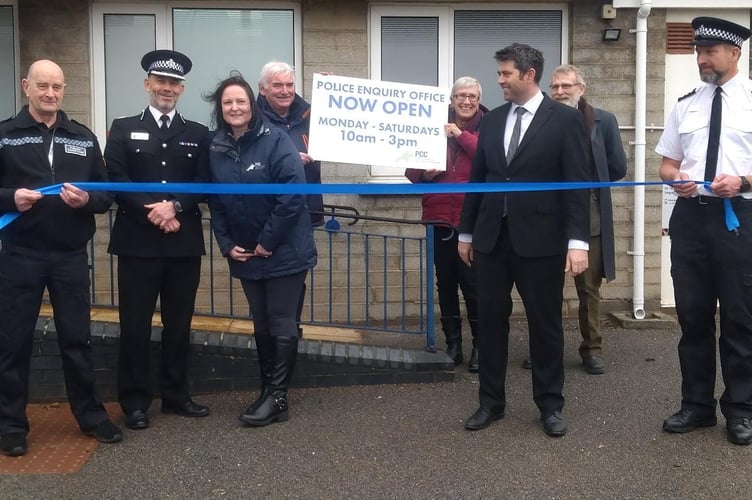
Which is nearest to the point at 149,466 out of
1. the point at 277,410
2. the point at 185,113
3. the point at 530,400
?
the point at 277,410

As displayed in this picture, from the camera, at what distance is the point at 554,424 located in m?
4.51

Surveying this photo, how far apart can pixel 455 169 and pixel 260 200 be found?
153cm

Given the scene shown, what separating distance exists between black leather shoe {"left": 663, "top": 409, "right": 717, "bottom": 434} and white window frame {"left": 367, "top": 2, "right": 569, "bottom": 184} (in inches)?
136

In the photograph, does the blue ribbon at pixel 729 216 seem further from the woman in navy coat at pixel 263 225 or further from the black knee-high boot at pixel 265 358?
the black knee-high boot at pixel 265 358

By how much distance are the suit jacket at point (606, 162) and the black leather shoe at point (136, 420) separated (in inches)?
125

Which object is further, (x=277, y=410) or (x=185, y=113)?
A: (x=185, y=113)

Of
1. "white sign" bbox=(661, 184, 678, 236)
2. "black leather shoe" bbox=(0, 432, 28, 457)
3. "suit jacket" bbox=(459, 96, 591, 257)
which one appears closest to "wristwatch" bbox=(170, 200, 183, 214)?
"black leather shoe" bbox=(0, 432, 28, 457)

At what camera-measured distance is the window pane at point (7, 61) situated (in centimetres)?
692

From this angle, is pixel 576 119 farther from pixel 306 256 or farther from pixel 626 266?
pixel 626 266

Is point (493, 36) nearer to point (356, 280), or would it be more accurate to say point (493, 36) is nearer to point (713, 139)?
point (356, 280)

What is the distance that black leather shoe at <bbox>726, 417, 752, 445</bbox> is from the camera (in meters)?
4.30

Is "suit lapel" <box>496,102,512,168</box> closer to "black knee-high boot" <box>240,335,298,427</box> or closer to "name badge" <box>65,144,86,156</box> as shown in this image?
"black knee-high boot" <box>240,335,298,427</box>

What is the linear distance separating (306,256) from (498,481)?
1655 millimetres

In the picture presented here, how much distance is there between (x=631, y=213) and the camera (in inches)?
291
